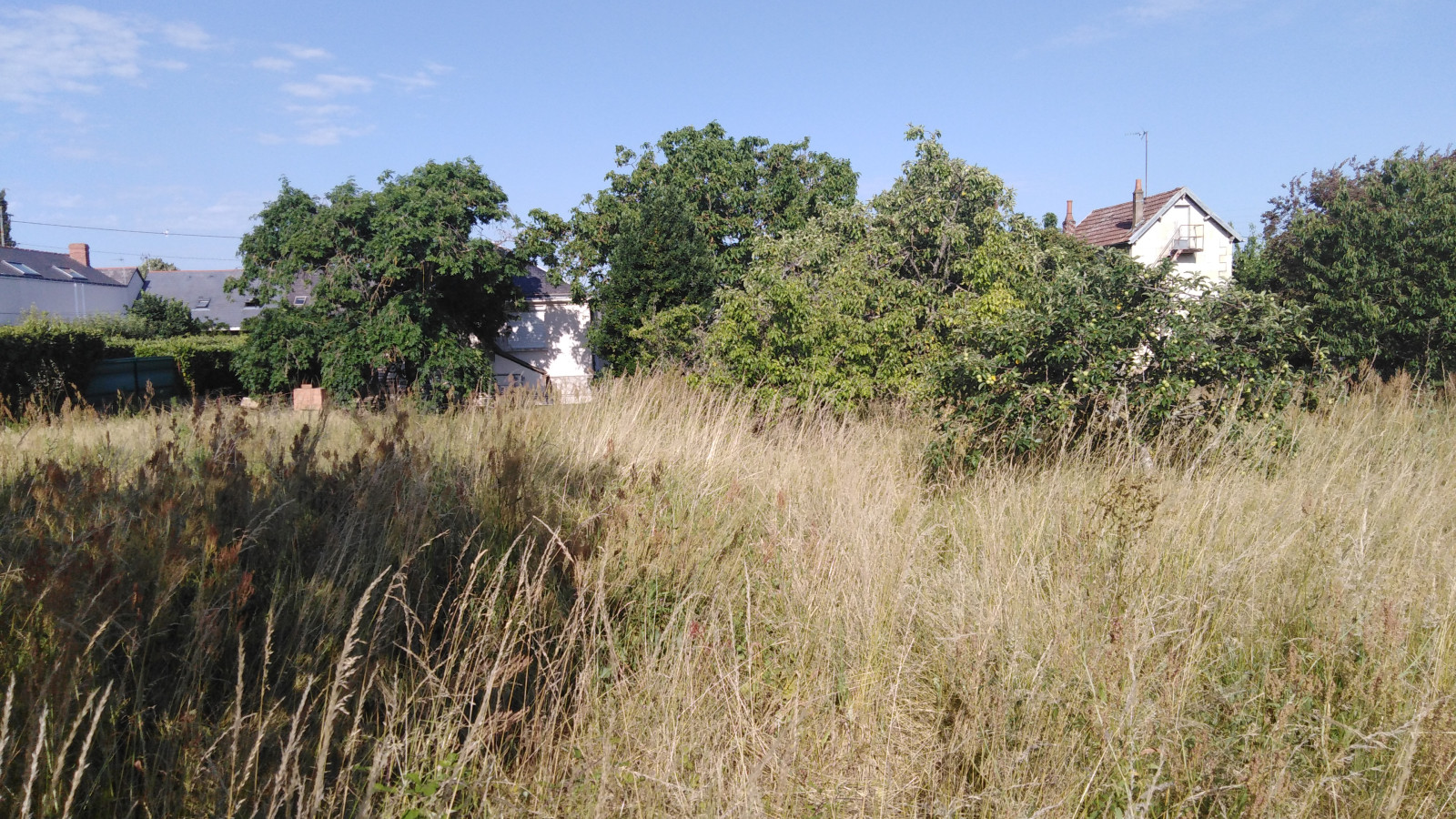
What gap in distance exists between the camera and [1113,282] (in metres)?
5.48

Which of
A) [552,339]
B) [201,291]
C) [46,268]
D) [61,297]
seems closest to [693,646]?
[552,339]

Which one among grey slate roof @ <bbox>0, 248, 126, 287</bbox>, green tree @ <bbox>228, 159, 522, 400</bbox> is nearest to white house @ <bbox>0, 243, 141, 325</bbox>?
grey slate roof @ <bbox>0, 248, 126, 287</bbox>

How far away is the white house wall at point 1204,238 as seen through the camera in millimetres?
32031

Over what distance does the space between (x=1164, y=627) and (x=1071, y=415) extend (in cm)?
246

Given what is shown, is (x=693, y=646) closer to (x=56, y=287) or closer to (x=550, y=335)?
(x=550, y=335)

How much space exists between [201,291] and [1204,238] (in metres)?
52.1

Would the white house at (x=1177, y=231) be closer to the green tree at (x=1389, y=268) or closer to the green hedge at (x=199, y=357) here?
the green tree at (x=1389, y=268)

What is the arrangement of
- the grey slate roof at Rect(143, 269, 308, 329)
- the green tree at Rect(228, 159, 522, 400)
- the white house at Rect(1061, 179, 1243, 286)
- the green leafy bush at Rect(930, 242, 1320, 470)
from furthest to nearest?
the grey slate roof at Rect(143, 269, 308, 329), the white house at Rect(1061, 179, 1243, 286), the green tree at Rect(228, 159, 522, 400), the green leafy bush at Rect(930, 242, 1320, 470)

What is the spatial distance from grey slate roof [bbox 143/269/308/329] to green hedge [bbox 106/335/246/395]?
27527 millimetres

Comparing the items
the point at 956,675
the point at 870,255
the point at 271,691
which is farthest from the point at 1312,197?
the point at 271,691

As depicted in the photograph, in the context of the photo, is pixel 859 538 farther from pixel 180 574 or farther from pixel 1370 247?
pixel 1370 247

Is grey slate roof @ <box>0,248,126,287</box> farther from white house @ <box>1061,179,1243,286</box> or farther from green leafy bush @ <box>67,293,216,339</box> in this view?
white house @ <box>1061,179,1243,286</box>

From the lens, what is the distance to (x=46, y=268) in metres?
41.1

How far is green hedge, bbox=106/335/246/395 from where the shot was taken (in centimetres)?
1823
